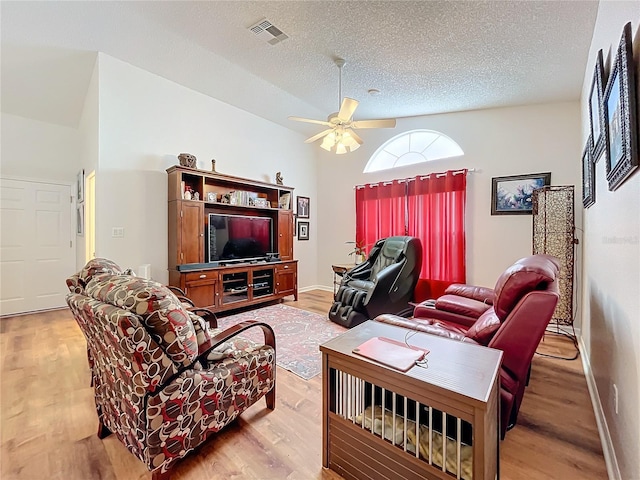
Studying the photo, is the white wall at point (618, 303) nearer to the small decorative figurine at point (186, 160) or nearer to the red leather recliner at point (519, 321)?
the red leather recliner at point (519, 321)

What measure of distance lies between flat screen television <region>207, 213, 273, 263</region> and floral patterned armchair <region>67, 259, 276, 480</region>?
242cm

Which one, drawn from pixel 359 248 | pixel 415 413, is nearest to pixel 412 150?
pixel 359 248

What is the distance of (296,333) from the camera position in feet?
11.0

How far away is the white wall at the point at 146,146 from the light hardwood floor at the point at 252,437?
152 cm

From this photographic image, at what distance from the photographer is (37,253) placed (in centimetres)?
436

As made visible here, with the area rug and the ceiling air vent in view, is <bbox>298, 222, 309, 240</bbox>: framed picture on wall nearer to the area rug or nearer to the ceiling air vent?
the area rug

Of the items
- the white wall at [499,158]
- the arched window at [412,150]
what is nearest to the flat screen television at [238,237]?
the arched window at [412,150]

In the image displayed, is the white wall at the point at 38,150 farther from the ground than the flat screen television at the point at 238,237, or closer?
farther from the ground

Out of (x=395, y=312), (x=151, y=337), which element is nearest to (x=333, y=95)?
(x=395, y=312)

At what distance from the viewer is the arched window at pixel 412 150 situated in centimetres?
441

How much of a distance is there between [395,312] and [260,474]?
108 inches

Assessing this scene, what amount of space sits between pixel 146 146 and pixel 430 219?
4115 mm

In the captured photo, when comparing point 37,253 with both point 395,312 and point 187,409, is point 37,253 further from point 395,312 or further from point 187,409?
point 395,312

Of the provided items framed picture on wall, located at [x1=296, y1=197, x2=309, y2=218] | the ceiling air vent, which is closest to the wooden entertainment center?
framed picture on wall, located at [x1=296, y1=197, x2=309, y2=218]
